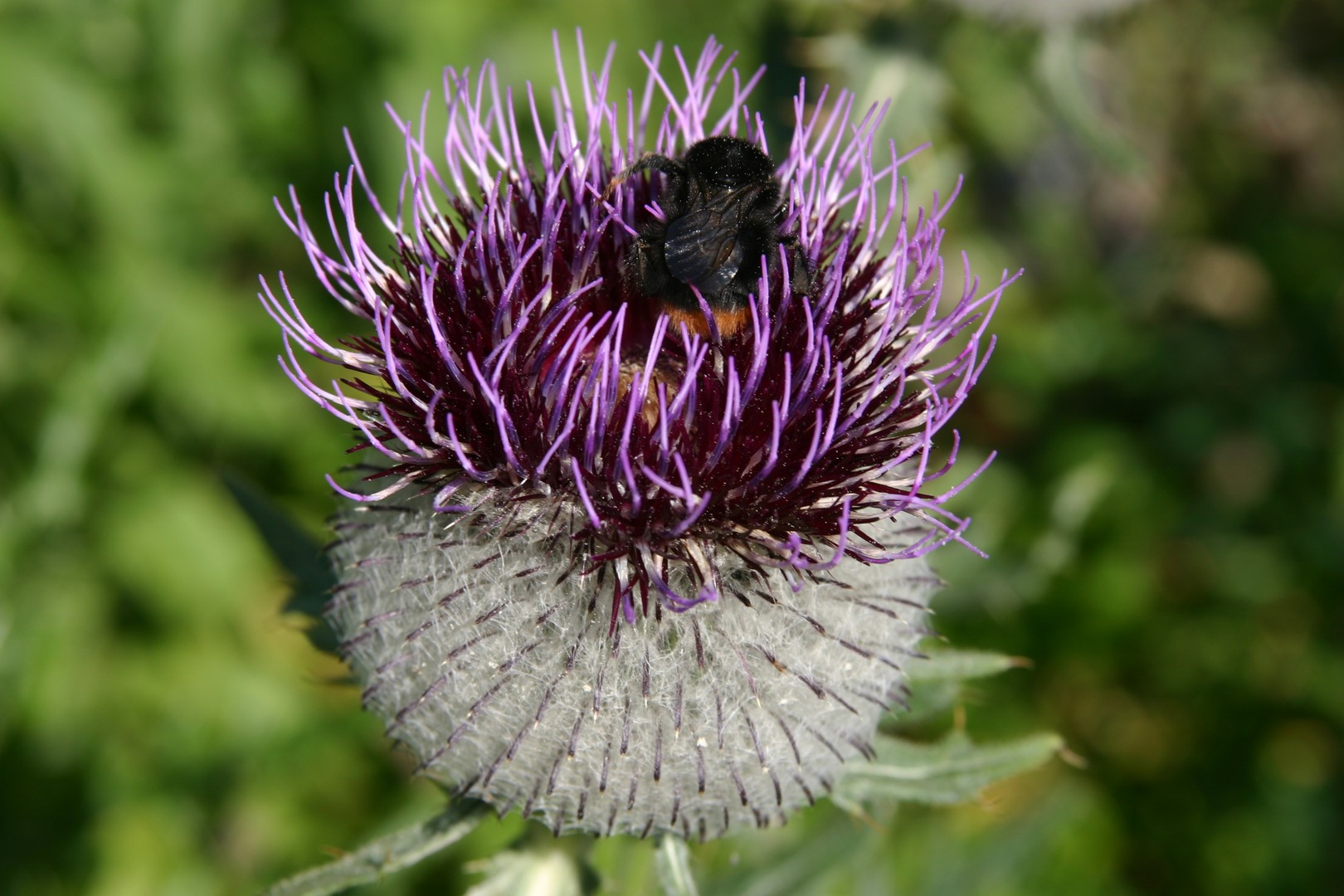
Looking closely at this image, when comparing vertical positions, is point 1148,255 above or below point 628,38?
below

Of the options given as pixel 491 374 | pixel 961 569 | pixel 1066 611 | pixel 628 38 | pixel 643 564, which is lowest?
pixel 1066 611

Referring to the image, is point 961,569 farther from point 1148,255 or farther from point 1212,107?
point 1212,107

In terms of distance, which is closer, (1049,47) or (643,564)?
A: (643,564)

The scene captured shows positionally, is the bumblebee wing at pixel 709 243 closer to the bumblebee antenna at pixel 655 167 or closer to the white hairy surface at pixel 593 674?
the bumblebee antenna at pixel 655 167

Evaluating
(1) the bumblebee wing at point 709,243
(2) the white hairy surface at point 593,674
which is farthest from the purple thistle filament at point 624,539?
(1) the bumblebee wing at point 709,243

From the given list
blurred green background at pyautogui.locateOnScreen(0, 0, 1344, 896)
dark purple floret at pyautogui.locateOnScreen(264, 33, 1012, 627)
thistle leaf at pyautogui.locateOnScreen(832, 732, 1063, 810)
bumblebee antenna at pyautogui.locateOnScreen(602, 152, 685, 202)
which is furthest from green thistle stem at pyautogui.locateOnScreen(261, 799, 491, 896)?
bumblebee antenna at pyautogui.locateOnScreen(602, 152, 685, 202)

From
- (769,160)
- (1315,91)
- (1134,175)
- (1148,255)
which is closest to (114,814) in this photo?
(769,160)

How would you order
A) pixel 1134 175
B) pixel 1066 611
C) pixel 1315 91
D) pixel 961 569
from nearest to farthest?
pixel 961 569
pixel 1134 175
pixel 1066 611
pixel 1315 91

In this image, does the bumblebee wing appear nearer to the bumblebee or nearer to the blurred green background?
the bumblebee
